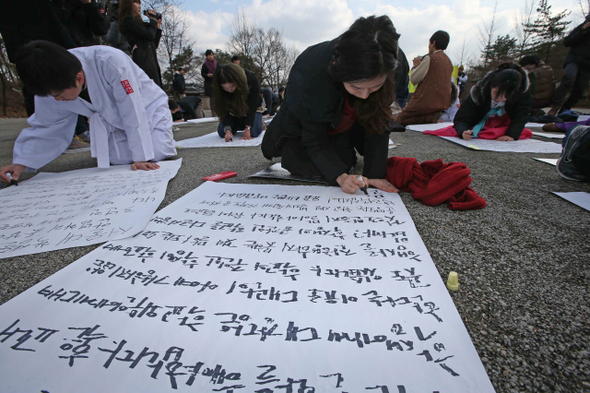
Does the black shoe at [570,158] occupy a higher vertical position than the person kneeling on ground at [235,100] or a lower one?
lower

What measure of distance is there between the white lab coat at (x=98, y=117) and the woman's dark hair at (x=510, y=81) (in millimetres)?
2564

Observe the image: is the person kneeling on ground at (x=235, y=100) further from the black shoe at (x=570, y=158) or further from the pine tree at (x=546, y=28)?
the pine tree at (x=546, y=28)

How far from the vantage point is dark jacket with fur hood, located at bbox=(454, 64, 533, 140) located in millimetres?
2111

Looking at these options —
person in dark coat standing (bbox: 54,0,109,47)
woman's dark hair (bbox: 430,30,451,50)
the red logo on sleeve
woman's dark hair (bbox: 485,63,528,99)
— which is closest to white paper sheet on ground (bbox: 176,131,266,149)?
the red logo on sleeve

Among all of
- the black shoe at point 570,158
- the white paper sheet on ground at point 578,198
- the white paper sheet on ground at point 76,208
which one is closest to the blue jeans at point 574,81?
the black shoe at point 570,158

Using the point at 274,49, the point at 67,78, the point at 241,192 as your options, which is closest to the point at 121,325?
the point at 241,192

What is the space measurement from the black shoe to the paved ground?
4cm

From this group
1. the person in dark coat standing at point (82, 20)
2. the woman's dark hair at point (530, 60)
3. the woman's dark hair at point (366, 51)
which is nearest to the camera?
the woman's dark hair at point (366, 51)

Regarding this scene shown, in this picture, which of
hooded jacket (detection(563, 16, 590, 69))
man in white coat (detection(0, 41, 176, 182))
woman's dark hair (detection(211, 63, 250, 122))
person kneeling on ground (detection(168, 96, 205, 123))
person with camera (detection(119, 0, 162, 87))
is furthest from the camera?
person kneeling on ground (detection(168, 96, 205, 123))

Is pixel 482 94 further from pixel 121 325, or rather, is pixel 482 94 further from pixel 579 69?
pixel 121 325

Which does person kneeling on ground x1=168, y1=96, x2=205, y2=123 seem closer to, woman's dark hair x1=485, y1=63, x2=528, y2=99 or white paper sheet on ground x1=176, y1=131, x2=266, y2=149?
white paper sheet on ground x1=176, y1=131, x2=266, y2=149

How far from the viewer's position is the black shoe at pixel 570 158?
3.90ft

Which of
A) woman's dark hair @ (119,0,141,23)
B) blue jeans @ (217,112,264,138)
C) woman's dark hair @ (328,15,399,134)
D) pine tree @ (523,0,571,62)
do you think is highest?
pine tree @ (523,0,571,62)

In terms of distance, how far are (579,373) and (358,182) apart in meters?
0.74
